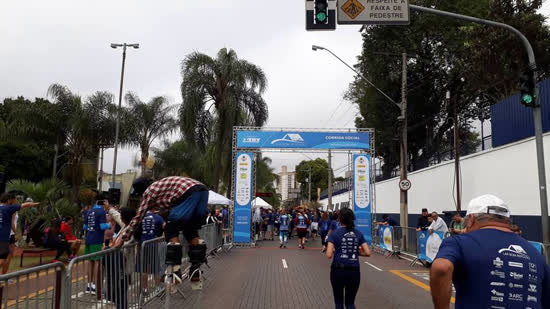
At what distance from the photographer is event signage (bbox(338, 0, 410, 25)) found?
8891 millimetres

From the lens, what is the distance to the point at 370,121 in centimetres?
3631

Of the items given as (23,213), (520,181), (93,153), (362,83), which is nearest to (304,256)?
(520,181)

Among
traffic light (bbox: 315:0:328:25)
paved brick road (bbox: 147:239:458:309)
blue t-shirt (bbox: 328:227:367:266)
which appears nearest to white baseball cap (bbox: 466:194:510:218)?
blue t-shirt (bbox: 328:227:367:266)

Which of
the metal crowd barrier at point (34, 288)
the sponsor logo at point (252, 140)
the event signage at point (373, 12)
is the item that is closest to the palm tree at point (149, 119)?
the sponsor logo at point (252, 140)

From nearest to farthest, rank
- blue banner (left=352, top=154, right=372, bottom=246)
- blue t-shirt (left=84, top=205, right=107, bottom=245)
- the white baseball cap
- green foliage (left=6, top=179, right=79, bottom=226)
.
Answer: the white baseball cap < blue t-shirt (left=84, top=205, right=107, bottom=245) < green foliage (left=6, top=179, right=79, bottom=226) < blue banner (left=352, top=154, right=372, bottom=246)

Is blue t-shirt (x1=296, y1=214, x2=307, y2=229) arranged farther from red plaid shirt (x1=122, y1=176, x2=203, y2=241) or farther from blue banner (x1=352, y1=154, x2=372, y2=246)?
red plaid shirt (x1=122, y1=176, x2=203, y2=241)

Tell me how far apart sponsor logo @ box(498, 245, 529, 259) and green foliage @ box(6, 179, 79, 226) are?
14.3m

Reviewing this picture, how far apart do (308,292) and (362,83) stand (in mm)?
30789

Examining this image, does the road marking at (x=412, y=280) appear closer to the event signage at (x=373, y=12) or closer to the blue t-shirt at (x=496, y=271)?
the event signage at (x=373, y=12)

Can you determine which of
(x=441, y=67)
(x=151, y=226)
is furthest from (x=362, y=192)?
(x=151, y=226)

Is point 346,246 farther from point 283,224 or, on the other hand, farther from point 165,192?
point 283,224

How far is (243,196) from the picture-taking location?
22703mm

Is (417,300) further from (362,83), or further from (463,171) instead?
(362,83)

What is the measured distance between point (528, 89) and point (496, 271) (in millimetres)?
9241
